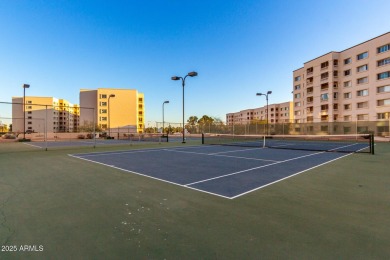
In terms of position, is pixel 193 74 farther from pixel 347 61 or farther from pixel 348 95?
pixel 347 61

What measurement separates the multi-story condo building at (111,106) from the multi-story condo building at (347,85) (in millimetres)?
60406

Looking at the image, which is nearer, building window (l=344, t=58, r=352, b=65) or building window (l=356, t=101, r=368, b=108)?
building window (l=356, t=101, r=368, b=108)

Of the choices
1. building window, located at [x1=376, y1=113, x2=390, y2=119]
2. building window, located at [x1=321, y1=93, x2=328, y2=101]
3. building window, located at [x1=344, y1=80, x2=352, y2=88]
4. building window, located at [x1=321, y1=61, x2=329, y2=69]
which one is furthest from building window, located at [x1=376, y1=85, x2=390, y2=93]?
building window, located at [x1=321, y1=61, x2=329, y2=69]

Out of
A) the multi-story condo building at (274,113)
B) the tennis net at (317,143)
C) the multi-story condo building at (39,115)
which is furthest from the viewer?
the multi-story condo building at (274,113)

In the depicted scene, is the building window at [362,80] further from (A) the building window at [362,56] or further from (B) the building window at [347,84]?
A: (A) the building window at [362,56]

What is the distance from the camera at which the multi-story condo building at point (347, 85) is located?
43.8 m

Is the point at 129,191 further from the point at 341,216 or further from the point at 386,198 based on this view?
the point at 386,198

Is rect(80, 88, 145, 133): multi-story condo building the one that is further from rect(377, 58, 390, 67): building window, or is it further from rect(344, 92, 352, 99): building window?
rect(377, 58, 390, 67): building window

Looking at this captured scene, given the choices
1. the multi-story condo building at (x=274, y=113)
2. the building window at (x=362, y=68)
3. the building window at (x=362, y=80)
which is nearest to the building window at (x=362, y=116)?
the building window at (x=362, y=80)

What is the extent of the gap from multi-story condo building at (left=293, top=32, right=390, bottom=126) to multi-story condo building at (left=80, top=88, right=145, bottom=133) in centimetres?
6041

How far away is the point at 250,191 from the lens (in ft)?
18.0

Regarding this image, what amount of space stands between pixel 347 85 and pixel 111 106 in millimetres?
77728

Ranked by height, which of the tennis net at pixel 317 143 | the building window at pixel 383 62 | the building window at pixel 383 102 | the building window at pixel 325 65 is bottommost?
the tennis net at pixel 317 143

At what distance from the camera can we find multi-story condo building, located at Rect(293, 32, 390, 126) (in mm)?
43844
